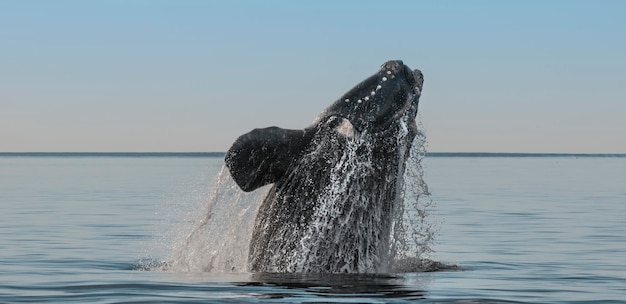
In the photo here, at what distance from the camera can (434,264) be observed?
17.6 m

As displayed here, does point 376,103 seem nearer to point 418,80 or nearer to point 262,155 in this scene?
point 418,80

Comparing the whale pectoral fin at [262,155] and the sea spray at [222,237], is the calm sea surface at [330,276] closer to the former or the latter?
the sea spray at [222,237]

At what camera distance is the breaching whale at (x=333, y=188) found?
1499 centimetres

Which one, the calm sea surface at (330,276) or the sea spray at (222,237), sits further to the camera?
the sea spray at (222,237)

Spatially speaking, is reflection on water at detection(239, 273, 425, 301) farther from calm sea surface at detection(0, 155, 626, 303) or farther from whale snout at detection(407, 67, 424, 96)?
whale snout at detection(407, 67, 424, 96)

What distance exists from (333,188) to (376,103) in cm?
124

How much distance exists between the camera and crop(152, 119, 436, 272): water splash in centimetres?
1502

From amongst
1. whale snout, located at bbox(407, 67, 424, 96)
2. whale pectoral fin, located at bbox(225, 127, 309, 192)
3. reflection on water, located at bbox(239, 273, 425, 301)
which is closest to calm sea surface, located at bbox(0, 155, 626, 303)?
reflection on water, located at bbox(239, 273, 425, 301)

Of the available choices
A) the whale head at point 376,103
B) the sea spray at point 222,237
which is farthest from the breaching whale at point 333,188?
the sea spray at point 222,237

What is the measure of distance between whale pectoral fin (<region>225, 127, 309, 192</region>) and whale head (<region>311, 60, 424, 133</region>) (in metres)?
0.50

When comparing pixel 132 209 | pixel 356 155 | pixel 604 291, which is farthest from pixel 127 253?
pixel 132 209

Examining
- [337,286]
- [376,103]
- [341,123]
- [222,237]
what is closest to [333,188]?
[341,123]

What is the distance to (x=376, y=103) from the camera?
15.3 metres

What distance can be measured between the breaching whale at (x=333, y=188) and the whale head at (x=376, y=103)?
0.5 inches
